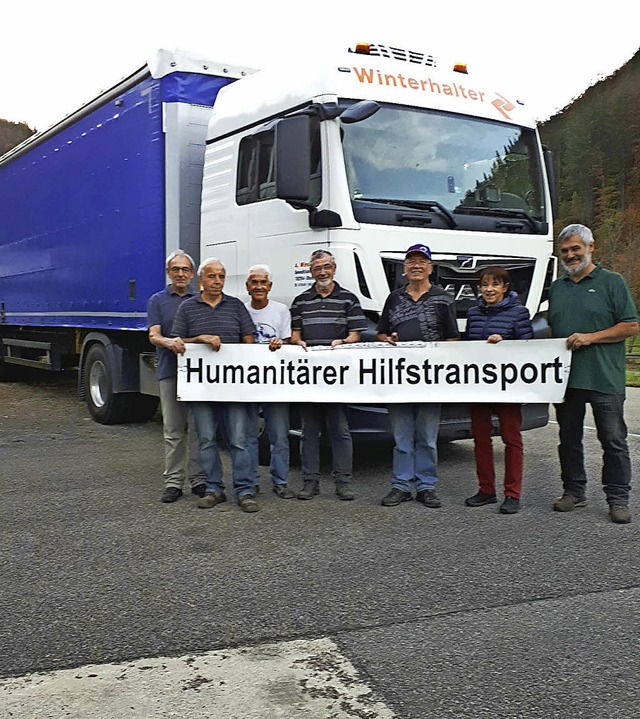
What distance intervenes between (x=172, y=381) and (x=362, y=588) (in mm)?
2537

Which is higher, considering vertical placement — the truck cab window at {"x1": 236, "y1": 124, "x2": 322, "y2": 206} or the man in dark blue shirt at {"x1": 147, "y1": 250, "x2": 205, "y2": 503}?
the truck cab window at {"x1": 236, "y1": 124, "x2": 322, "y2": 206}

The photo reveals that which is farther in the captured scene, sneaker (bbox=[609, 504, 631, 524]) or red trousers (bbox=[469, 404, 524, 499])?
red trousers (bbox=[469, 404, 524, 499])

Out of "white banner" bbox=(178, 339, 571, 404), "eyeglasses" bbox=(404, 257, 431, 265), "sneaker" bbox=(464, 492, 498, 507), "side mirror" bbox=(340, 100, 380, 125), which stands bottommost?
"sneaker" bbox=(464, 492, 498, 507)

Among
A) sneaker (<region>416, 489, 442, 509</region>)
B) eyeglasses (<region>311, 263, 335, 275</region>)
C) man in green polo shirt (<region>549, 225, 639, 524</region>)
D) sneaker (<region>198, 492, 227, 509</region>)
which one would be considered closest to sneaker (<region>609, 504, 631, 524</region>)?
man in green polo shirt (<region>549, 225, 639, 524</region>)

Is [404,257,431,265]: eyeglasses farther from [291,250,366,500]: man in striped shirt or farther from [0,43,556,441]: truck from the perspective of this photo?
[0,43,556,441]: truck

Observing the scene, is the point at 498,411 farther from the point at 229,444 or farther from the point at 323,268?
the point at 229,444

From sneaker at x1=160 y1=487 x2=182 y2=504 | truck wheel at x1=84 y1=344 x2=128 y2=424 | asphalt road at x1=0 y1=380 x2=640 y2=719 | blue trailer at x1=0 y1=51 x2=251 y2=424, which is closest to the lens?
asphalt road at x1=0 y1=380 x2=640 y2=719

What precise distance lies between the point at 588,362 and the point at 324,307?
184 cm

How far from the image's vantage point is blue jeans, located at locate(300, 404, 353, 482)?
6.16 m

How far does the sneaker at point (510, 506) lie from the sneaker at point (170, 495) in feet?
7.39

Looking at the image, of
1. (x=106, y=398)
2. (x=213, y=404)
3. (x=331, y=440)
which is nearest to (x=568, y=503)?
(x=331, y=440)

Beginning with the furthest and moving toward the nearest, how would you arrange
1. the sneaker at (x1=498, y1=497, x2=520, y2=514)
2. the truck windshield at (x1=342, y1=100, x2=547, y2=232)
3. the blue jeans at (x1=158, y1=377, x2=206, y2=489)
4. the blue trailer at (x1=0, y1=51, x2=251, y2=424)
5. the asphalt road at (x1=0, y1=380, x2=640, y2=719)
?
the blue trailer at (x1=0, y1=51, x2=251, y2=424)
the truck windshield at (x1=342, y1=100, x2=547, y2=232)
the blue jeans at (x1=158, y1=377, x2=206, y2=489)
the sneaker at (x1=498, y1=497, x2=520, y2=514)
the asphalt road at (x1=0, y1=380, x2=640, y2=719)

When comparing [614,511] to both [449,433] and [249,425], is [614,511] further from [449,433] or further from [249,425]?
[249,425]

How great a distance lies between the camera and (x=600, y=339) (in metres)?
5.46
